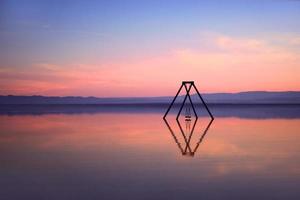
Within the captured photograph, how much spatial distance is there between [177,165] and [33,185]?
274cm

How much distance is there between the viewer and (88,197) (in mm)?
5332

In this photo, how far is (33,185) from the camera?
600cm

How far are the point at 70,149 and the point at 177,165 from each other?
332 centimetres

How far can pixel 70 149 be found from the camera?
394 inches

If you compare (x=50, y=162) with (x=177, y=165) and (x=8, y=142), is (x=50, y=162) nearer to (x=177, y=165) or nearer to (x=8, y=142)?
(x=177, y=165)

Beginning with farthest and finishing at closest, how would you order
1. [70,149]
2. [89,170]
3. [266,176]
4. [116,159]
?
[70,149] < [116,159] < [89,170] < [266,176]

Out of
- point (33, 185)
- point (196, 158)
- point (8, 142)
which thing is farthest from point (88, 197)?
point (8, 142)

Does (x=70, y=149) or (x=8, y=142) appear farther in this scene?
(x=8, y=142)

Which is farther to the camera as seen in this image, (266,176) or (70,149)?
(70,149)

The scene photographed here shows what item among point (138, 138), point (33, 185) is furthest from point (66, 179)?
point (138, 138)

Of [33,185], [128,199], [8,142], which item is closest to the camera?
[128,199]

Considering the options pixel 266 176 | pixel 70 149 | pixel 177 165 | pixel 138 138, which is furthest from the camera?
pixel 138 138

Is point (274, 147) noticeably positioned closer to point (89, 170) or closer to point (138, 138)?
Result: point (138, 138)

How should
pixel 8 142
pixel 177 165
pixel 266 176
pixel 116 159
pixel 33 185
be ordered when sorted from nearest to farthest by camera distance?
pixel 33 185 → pixel 266 176 → pixel 177 165 → pixel 116 159 → pixel 8 142
